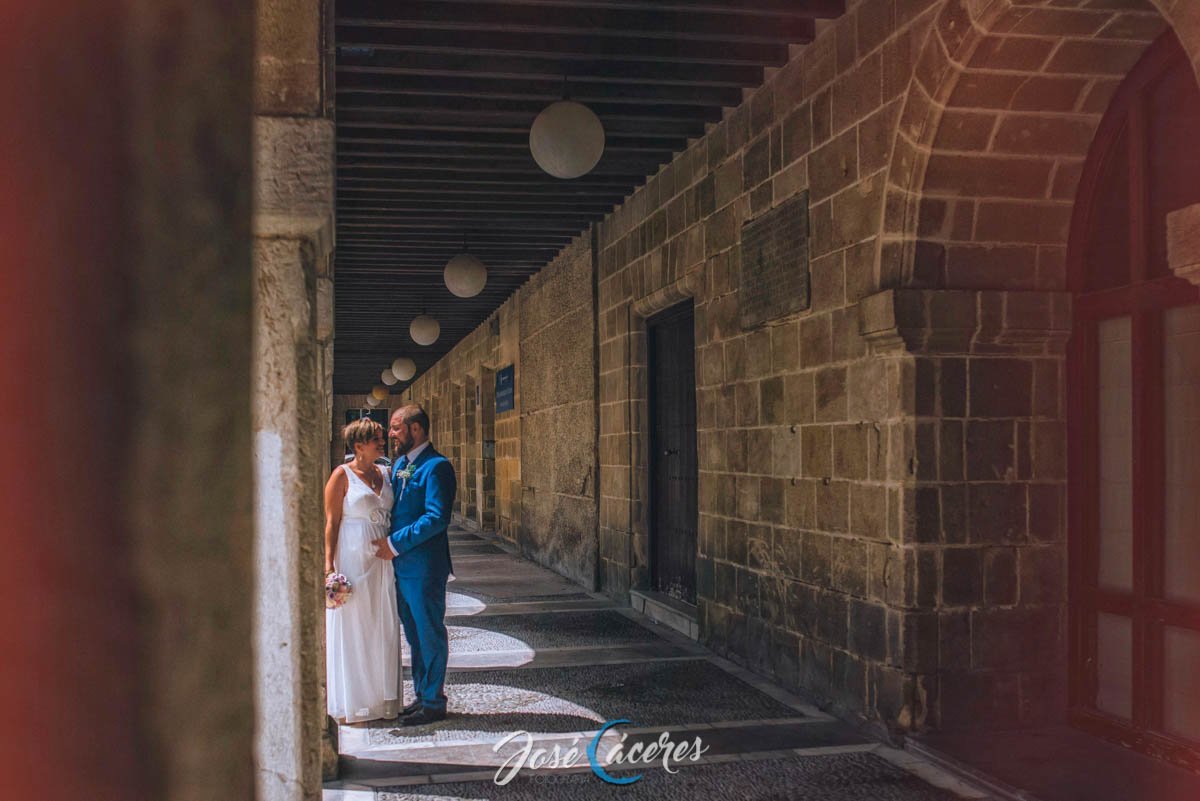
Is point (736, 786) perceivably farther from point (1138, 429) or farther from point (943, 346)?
point (1138, 429)

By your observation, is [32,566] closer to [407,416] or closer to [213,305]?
[213,305]

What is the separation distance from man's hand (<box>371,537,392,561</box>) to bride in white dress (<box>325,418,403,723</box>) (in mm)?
28

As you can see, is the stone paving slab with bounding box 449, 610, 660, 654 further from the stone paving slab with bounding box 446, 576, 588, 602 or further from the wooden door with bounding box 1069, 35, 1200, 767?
the wooden door with bounding box 1069, 35, 1200, 767

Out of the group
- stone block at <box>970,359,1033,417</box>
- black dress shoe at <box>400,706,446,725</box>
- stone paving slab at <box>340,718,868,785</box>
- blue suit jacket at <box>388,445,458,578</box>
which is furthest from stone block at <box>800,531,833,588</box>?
black dress shoe at <box>400,706,446,725</box>

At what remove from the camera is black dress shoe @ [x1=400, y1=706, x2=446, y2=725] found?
5.05 m

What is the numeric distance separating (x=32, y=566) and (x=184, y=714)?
5.1 inches

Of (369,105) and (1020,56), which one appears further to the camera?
(369,105)

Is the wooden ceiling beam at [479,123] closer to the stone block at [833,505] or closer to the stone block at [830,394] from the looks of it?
the stone block at [830,394]

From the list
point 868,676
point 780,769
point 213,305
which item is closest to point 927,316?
point 868,676

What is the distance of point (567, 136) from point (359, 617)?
2.54 meters

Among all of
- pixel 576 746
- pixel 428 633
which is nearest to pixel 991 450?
pixel 576 746

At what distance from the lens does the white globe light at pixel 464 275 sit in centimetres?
962

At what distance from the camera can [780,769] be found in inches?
167

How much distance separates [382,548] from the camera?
5.06 metres
